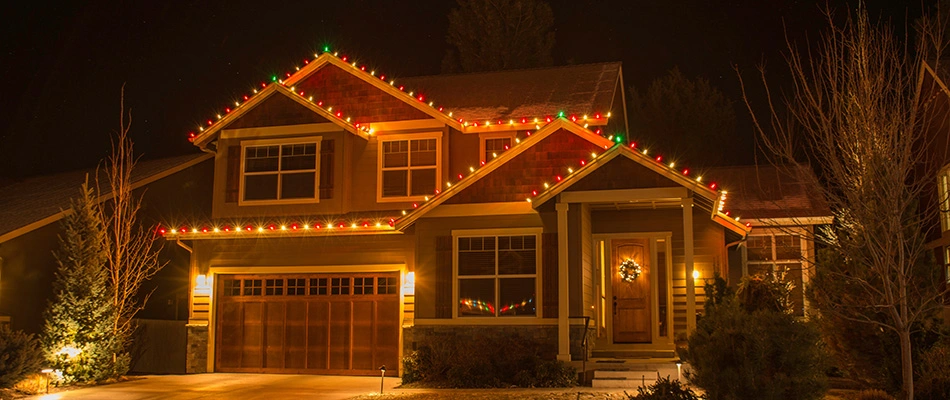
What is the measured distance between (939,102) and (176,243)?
17216 millimetres

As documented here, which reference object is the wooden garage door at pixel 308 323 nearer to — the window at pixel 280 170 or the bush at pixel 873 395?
the window at pixel 280 170

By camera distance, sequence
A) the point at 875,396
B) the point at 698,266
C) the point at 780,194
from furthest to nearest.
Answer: the point at 780,194
the point at 698,266
the point at 875,396

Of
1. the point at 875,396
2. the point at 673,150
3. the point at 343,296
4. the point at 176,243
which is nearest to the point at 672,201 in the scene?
the point at 875,396

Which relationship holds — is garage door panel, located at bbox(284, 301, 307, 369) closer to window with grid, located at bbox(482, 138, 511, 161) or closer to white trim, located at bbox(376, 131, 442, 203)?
white trim, located at bbox(376, 131, 442, 203)

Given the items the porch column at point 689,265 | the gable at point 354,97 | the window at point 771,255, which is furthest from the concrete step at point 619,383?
Answer: the gable at point 354,97

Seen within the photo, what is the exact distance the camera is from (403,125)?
18.7 meters

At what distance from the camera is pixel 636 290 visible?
1698cm

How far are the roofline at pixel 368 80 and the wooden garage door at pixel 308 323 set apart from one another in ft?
10.9

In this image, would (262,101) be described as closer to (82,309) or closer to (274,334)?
(274,334)

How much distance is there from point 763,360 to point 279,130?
1228cm

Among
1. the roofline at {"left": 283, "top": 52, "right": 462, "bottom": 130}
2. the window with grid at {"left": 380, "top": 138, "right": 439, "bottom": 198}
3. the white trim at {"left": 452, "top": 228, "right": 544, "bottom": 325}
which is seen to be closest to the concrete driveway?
Result: the white trim at {"left": 452, "top": 228, "right": 544, "bottom": 325}

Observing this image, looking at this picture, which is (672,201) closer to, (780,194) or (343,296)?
(780,194)

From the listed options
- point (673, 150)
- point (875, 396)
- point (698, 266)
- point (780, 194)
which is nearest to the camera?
point (875, 396)

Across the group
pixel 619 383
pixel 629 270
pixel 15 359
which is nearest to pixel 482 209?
pixel 629 270
